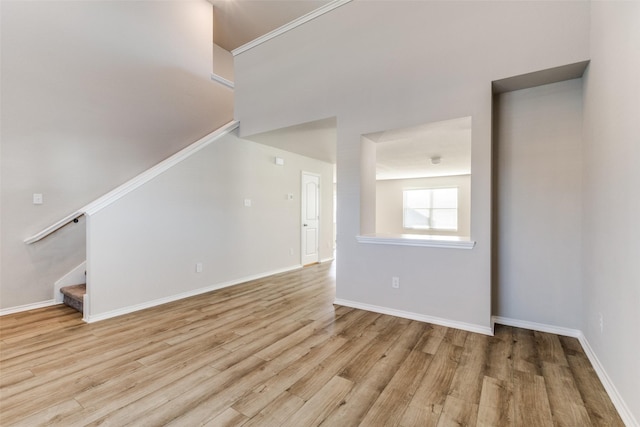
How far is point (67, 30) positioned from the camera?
3.61 metres

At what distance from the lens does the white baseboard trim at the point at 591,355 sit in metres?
1.56

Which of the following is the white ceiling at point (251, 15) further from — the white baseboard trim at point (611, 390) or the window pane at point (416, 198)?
the white baseboard trim at point (611, 390)

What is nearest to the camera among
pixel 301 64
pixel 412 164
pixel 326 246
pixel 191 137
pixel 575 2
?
pixel 575 2

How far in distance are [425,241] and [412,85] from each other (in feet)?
5.54

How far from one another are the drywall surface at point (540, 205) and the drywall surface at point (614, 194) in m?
0.21

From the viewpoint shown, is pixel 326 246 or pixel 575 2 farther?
pixel 326 246

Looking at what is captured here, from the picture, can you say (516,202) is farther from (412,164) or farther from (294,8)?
(294,8)

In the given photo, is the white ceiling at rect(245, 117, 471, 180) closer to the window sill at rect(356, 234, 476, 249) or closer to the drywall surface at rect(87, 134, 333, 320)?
the drywall surface at rect(87, 134, 333, 320)

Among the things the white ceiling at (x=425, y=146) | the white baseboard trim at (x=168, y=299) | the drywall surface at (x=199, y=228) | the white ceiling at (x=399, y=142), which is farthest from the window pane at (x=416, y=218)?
the white baseboard trim at (x=168, y=299)

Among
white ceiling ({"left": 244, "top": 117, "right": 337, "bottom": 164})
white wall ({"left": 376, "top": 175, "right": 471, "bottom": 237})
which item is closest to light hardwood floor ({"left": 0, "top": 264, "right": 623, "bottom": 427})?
white ceiling ({"left": 244, "top": 117, "right": 337, "bottom": 164})

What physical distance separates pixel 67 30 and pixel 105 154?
5.13 feet

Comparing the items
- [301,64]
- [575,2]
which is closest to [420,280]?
[575,2]

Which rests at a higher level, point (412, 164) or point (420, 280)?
point (412, 164)

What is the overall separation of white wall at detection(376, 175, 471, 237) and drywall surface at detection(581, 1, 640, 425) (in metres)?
6.25
